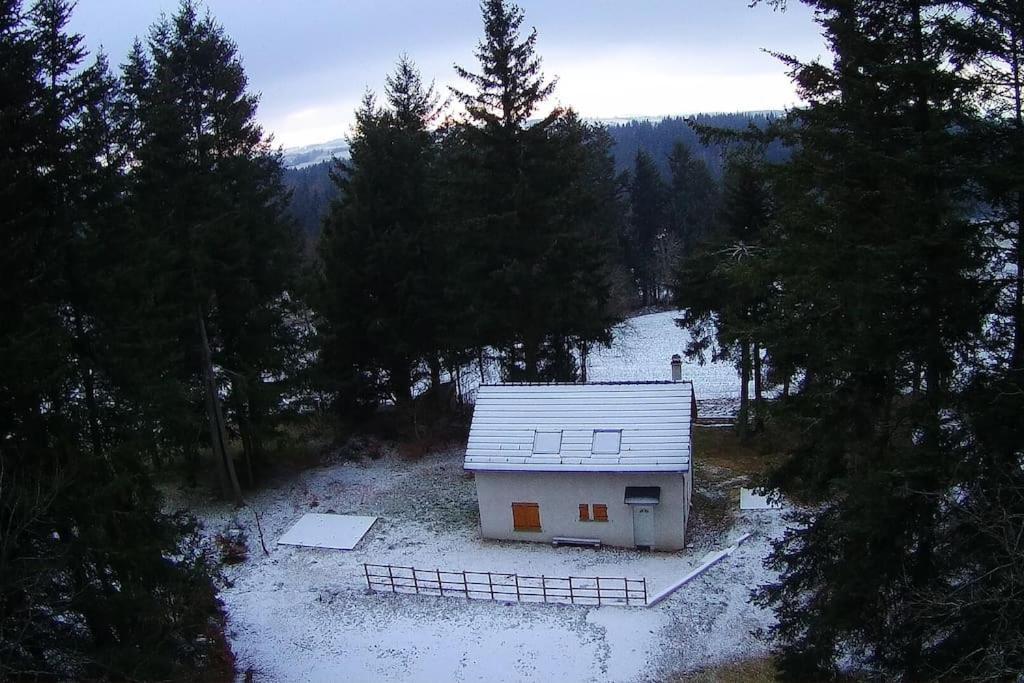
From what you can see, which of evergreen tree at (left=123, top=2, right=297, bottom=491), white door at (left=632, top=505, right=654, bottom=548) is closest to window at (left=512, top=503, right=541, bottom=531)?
white door at (left=632, top=505, right=654, bottom=548)

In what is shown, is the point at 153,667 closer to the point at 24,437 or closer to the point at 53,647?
the point at 53,647

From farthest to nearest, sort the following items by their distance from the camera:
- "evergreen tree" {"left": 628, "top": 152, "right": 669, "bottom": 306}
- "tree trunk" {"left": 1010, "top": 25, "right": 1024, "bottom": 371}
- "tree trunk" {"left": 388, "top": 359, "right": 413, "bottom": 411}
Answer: "evergreen tree" {"left": 628, "top": 152, "right": 669, "bottom": 306}
"tree trunk" {"left": 388, "top": 359, "right": 413, "bottom": 411}
"tree trunk" {"left": 1010, "top": 25, "right": 1024, "bottom": 371}

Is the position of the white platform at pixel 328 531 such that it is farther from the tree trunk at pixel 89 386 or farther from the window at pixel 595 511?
the tree trunk at pixel 89 386

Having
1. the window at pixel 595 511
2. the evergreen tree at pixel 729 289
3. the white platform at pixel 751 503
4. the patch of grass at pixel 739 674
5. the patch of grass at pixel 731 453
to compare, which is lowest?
the patch of grass at pixel 739 674

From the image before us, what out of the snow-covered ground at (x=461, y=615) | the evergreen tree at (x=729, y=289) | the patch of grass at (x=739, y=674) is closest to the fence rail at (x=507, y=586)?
the snow-covered ground at (x=461, y=615)

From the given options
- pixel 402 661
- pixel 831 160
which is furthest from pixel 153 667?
pixel 831 160

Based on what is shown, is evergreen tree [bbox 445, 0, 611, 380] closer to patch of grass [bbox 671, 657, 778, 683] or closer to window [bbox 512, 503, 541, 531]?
window [bbox 512, 503, 541, 531]

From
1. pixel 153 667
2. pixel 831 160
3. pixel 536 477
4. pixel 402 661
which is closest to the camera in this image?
pixel 831 160
